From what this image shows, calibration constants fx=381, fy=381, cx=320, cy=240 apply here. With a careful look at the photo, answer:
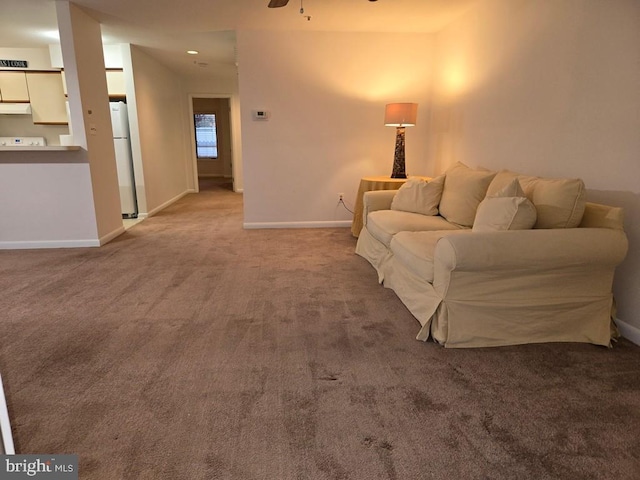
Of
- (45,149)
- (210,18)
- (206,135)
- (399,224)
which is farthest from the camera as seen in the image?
(206,135)

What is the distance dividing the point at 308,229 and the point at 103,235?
92.2 inches

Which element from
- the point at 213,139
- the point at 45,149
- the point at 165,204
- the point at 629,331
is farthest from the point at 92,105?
the point at 213,139

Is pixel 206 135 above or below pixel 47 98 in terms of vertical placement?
below

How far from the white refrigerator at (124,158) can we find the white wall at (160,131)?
0.41 ft

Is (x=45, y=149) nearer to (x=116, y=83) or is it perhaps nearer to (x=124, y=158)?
(x=124, y=158)

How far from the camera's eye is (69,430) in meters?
1.47

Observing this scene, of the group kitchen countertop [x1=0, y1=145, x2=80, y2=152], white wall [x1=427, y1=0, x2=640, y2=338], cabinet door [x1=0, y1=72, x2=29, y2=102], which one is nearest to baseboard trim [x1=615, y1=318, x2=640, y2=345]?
white wall [x1=427, y1=0, x2=640, y2=338]

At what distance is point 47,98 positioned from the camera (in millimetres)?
5121

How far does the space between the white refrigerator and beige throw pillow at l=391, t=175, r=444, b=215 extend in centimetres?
409

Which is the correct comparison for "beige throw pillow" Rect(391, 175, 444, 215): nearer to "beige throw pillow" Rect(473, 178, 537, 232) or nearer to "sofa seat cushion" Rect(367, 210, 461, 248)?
"sofa seat cushion" Rect(367, 210, 461, 248)

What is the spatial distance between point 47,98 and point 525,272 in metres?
6.04

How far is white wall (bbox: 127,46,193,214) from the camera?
554 cm

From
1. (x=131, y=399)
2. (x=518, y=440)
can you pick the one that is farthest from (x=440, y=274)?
(x=131, y=399)

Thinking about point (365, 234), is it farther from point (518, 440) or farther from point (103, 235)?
point (103, 235)
